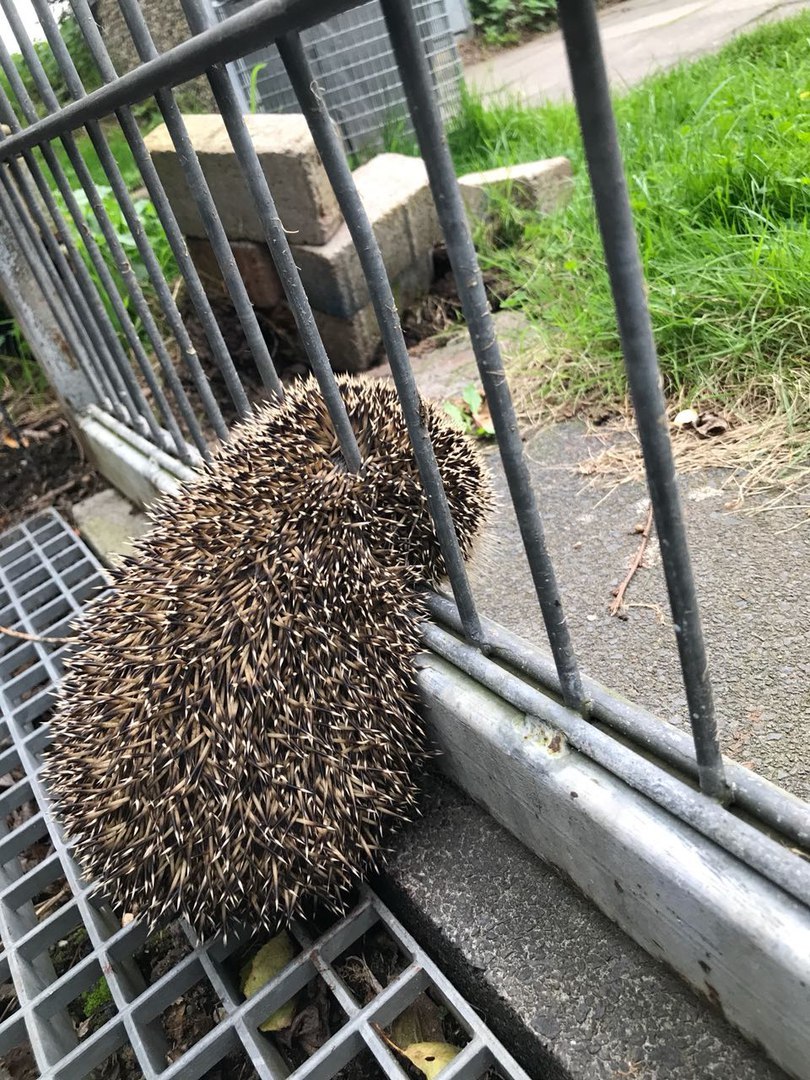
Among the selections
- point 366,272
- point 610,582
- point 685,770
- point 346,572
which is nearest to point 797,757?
point 685,770

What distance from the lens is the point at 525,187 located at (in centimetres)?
455

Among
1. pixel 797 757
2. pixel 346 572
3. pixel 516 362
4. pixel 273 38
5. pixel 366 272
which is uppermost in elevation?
pixel 273 38

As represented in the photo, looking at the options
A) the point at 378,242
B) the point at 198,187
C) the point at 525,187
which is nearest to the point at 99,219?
the point at 198,187

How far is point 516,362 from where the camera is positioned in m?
3.53

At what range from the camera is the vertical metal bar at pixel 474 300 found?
1.19 meters

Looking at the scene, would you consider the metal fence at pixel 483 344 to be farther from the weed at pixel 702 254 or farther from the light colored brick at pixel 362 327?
the light colored brick at pixel 362 327

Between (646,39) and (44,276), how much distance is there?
6092 millimetres

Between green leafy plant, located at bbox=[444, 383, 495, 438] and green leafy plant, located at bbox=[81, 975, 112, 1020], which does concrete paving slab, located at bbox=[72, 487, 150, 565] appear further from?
green leafy plant, located at bbox=[81, 975, 112, 1020]

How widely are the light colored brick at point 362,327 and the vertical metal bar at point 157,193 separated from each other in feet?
6.05

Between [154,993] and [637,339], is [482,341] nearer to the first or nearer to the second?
[637,339]

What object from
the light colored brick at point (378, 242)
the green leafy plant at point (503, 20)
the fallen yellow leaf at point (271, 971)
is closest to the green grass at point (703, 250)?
the light colored brick at point (378, 242)

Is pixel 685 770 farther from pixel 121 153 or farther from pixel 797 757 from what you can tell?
pixel 121 153

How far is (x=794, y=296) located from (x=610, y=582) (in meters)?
1.22

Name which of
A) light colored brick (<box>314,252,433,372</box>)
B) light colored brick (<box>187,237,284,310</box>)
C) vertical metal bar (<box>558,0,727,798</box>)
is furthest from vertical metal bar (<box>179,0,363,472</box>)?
light colored brick (<box>187,237,284,310</box>)
